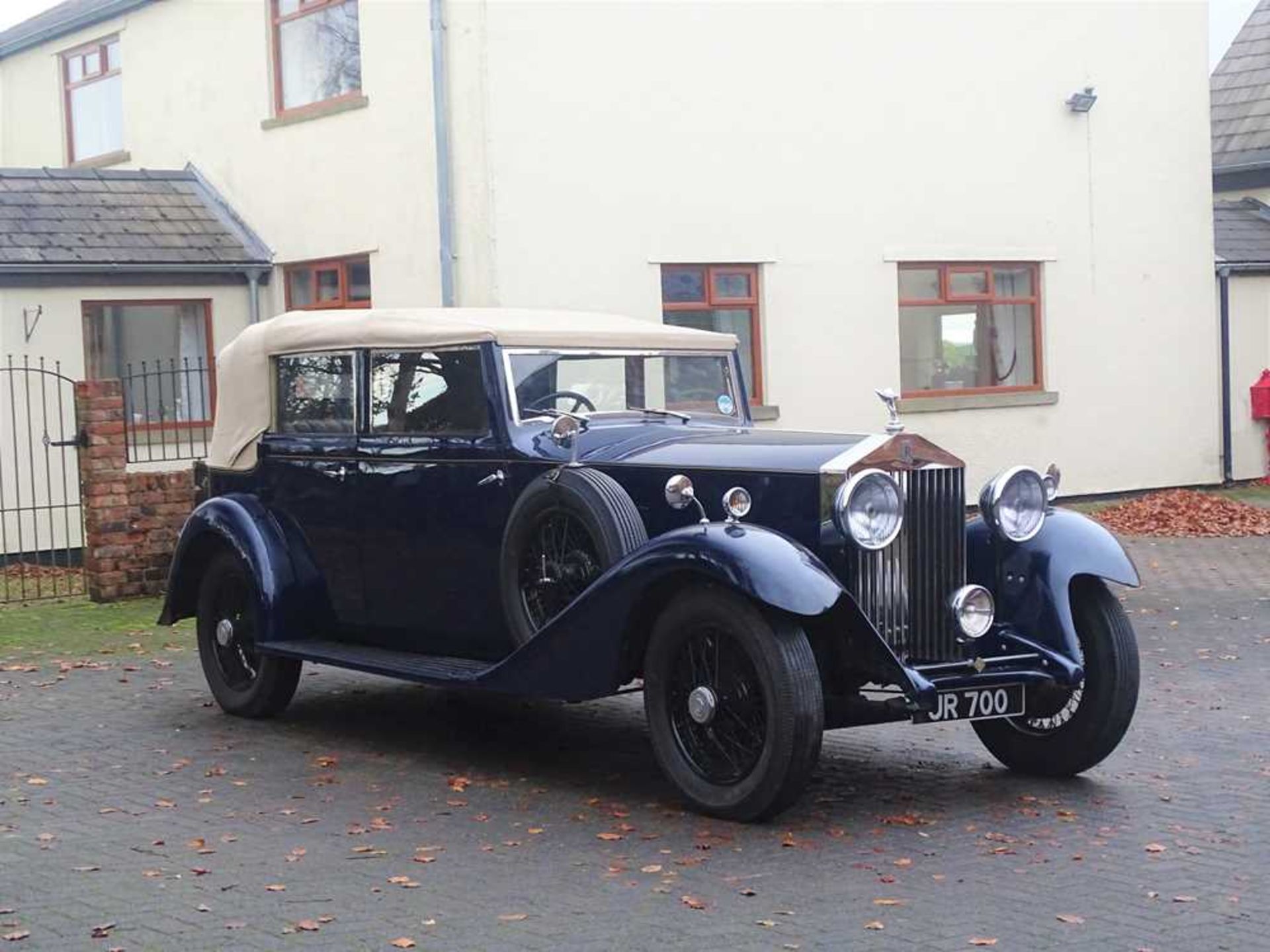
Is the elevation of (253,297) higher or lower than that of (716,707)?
higher

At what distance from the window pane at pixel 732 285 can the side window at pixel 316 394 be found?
818cm

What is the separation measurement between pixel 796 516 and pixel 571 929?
7.04 feet

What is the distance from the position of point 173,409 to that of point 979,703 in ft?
40.6

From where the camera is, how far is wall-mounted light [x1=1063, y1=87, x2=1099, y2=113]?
62.8 feet

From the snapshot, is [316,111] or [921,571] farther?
[316,111]

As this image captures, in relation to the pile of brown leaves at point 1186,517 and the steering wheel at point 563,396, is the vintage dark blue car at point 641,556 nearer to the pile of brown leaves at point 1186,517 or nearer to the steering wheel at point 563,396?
the steering wheel at point 563,396

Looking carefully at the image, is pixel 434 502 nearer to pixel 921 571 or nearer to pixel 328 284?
pixel 921 571

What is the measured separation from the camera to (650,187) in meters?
16.5

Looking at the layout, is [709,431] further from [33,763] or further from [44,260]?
[44,260]

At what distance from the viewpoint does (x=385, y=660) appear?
326 inches

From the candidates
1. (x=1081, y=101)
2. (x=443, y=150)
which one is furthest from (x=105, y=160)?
(x=1081, y=101)

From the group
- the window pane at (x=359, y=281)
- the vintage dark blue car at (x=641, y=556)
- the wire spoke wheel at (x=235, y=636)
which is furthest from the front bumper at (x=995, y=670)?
the window pane at (x=359, y=281)

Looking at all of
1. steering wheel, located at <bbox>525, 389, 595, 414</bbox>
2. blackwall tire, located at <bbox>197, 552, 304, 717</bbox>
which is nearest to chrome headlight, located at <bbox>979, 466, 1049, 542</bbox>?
steering wheel, located at <bbox>525, 389, 595, 414</bbox>

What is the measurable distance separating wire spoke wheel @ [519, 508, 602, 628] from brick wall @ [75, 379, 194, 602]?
21.8 feet
